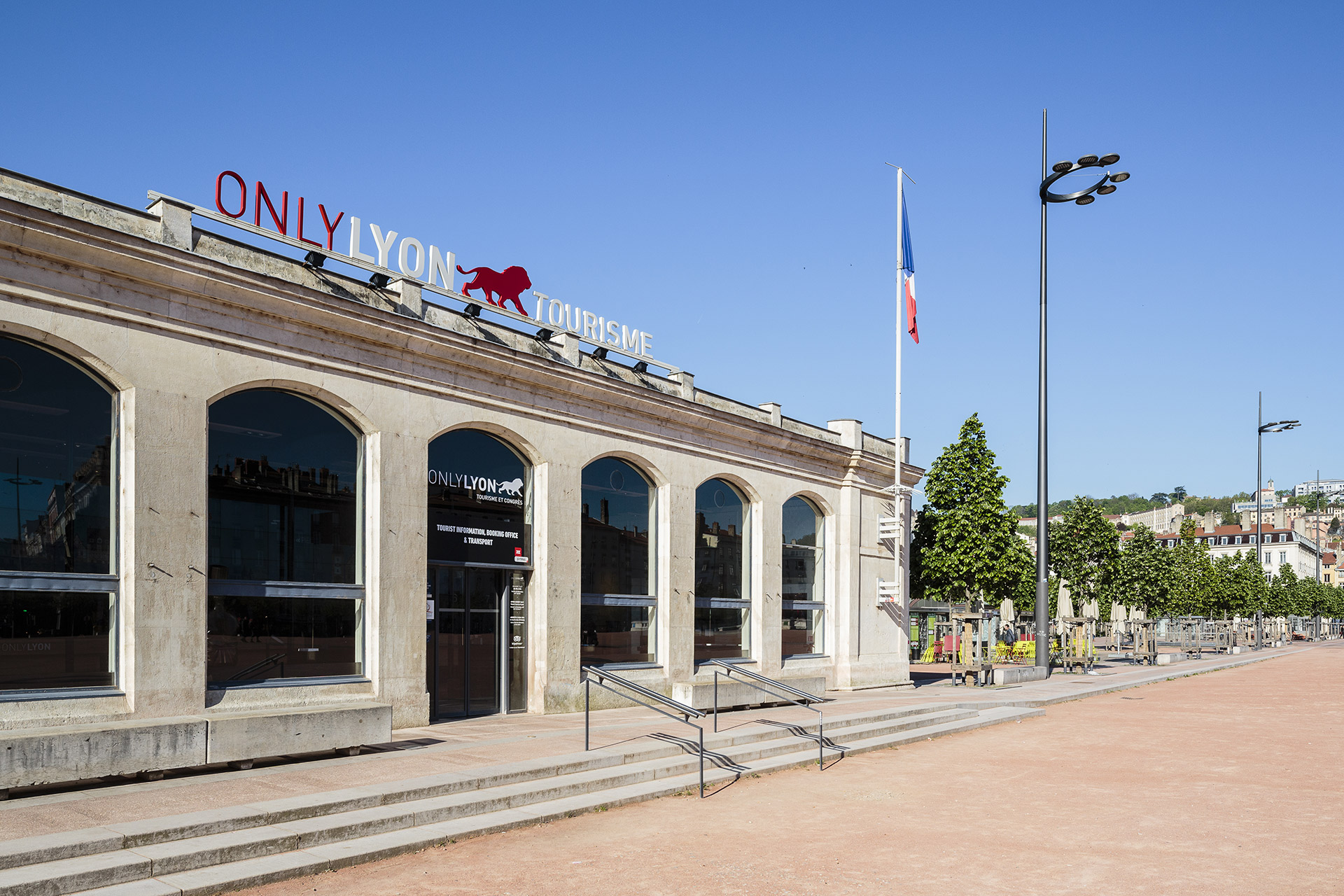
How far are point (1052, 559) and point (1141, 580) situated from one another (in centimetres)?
416

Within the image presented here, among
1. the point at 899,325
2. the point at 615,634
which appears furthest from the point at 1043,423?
the point at 615,634

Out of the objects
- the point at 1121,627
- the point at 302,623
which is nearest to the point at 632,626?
the point at 302,623

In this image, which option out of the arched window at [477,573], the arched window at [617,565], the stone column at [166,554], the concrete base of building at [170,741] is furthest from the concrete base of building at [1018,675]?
the stone column at [166,554]

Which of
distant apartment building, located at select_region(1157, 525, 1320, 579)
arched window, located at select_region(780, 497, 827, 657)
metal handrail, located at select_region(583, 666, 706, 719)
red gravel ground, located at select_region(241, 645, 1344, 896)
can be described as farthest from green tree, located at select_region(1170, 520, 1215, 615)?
distant apartment building, located at select_region(1157, 525, 1320, 579)

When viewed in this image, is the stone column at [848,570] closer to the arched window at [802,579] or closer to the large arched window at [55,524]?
the arched window at [802,579]

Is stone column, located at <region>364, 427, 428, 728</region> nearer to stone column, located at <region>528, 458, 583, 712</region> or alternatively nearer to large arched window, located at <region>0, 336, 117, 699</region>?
stone column, located at <region>528, 458, 583, 712</region>

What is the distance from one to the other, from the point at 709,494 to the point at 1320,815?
14279mm

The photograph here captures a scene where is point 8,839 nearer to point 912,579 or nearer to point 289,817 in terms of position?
point 289,817

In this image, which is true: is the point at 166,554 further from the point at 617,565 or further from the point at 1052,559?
the point at 1052,559

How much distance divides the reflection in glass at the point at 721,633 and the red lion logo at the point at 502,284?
8.02 meters

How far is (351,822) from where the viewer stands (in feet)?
31.2

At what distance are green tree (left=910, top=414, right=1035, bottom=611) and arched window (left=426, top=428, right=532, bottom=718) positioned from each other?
64.6 feet

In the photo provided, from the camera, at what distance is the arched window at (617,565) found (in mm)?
20500

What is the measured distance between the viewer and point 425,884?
8.40 m
